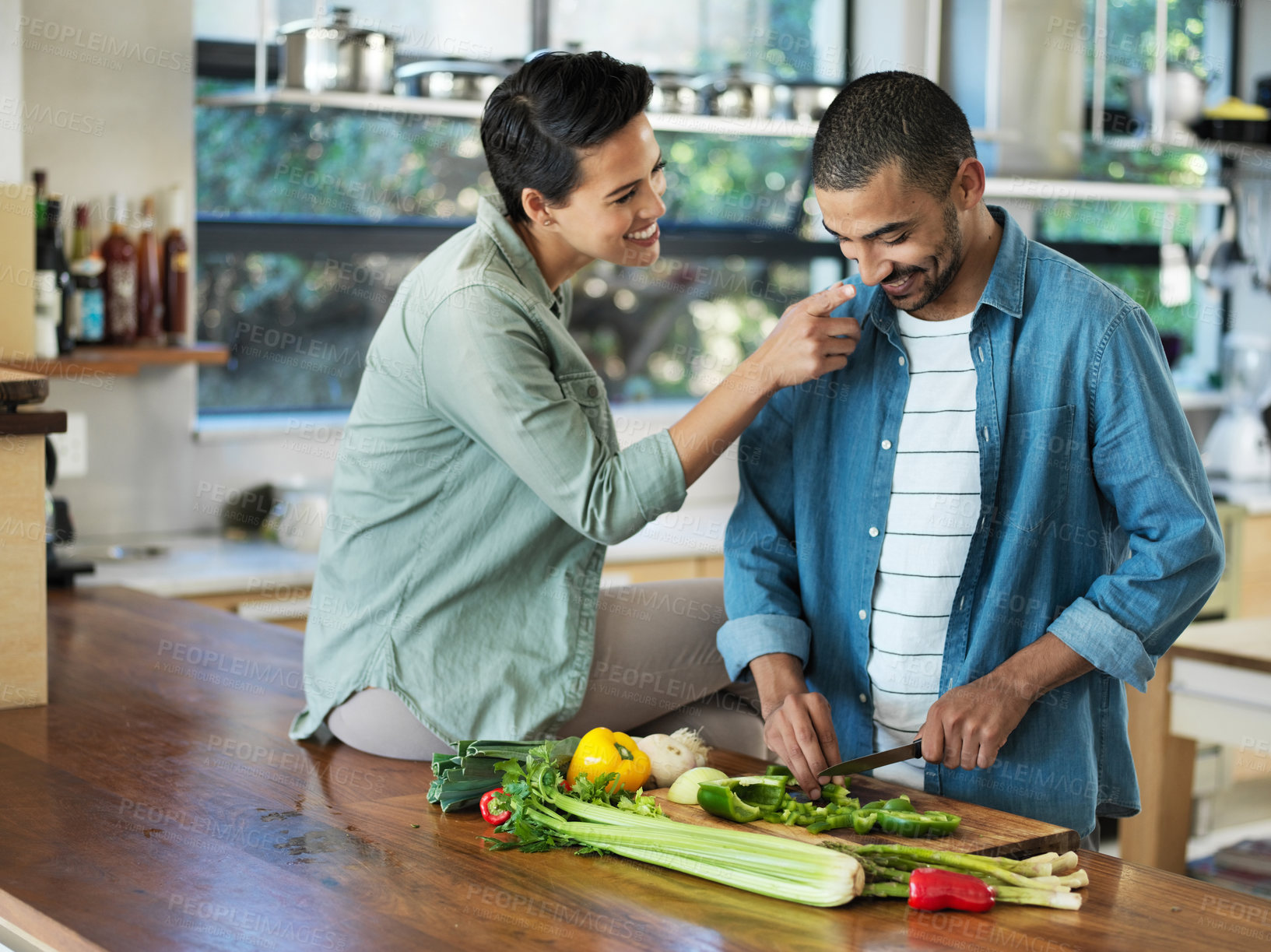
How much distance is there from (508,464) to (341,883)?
0.57 metres

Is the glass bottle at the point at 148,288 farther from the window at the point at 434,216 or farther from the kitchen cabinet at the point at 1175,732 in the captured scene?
the kitchen cabinet at the point at 1175,732

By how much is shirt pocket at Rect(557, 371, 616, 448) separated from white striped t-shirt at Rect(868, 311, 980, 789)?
403mm

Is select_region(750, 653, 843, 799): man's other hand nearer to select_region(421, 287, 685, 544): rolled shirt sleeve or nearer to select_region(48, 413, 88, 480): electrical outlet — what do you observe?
select_region(421, 287, 685, 544): rolled shirt sleeve

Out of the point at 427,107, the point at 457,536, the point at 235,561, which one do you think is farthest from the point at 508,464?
the point at 427,107

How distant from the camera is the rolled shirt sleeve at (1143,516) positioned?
1.64m

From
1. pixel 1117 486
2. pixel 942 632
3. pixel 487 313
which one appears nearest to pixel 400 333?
pixel 487 313

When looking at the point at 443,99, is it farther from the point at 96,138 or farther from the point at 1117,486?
the point at 1117,486

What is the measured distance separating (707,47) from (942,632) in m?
3.22

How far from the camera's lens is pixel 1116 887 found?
1.42 m

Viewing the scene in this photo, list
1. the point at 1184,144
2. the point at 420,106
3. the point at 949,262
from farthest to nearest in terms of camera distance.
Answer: the point at 1184,144, the point at 420,106, the point at 949,262

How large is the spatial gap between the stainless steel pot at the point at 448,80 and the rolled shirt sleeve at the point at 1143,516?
2.18 m

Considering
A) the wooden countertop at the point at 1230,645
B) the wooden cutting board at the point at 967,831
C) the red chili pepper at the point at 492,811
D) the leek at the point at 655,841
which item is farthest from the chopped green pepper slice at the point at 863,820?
the wooden countertop at the point at 1230,645

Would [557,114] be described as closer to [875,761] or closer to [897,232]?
[897,232]

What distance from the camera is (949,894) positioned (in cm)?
133
